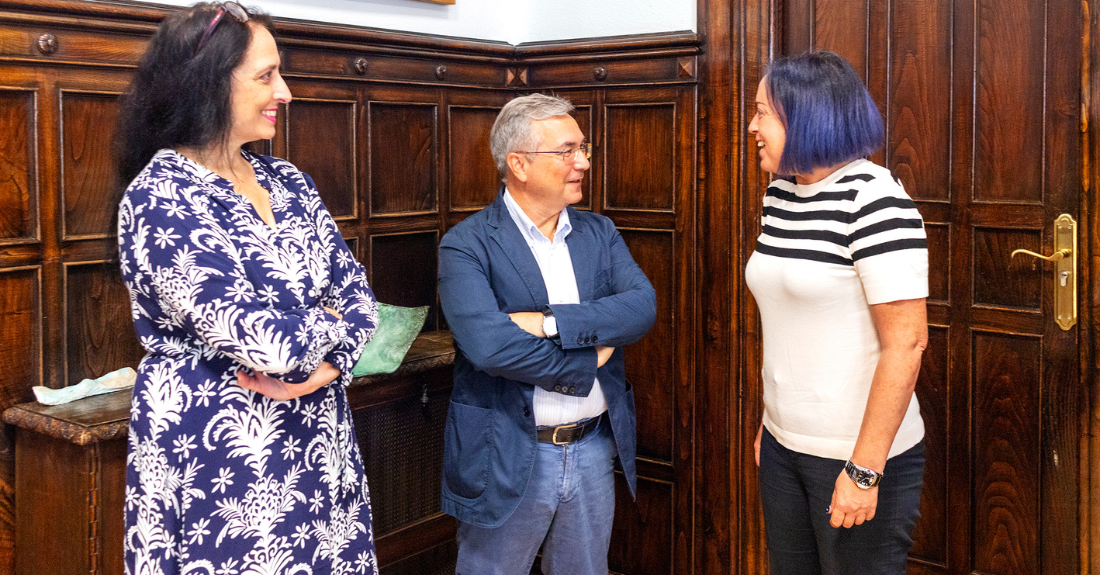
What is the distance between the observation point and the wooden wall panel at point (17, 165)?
229 cm

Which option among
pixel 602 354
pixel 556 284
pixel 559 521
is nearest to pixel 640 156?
pixel 556 284

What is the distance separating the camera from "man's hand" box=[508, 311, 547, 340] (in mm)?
2287

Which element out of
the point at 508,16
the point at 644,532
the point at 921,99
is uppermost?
the point at 508,16

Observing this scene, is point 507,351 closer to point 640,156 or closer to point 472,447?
point 472,447

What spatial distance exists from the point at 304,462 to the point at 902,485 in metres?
1.20

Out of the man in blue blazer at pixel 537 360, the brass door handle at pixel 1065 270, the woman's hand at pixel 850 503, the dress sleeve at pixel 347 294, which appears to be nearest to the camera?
the woman's hand at pixel 850 503

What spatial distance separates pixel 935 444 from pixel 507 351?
58.2 inches

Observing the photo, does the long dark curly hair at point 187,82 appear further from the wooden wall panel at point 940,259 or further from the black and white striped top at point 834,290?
the wooden wall panel at point 940,259

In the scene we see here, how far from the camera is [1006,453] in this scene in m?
2.78

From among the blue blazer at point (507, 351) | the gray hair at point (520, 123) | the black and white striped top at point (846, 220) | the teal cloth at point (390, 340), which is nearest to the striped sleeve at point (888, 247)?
the black and white striped top at point (846, 220)

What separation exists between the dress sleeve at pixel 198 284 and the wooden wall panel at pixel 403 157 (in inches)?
52.7

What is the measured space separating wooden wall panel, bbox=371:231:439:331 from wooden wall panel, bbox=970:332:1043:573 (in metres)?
1.76

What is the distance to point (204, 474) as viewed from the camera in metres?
1.80

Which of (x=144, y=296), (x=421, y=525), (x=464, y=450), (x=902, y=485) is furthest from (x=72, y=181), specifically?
(x=902, y=485)
